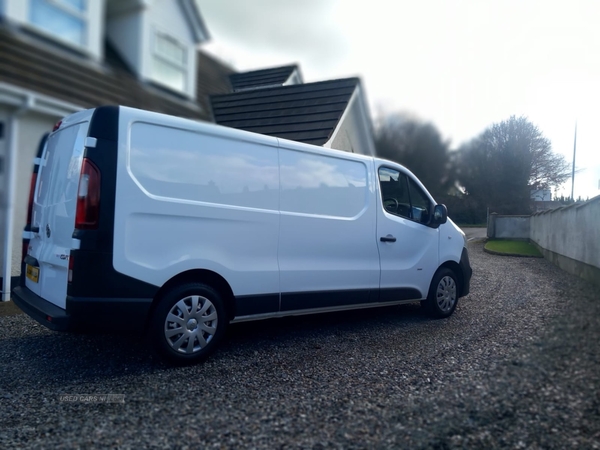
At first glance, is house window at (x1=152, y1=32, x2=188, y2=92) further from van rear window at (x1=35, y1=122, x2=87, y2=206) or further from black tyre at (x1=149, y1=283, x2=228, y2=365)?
black tyre at (x1=149, y1=283, x2=228, y2=365)

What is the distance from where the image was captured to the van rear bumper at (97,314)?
367cm

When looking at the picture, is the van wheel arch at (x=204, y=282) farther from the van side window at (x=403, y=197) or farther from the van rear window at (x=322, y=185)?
the van side window at (x=403, y=197)

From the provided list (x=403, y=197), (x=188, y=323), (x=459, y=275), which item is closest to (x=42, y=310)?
(x=188, y=323)

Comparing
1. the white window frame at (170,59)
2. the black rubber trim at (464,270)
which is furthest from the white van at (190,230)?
the white window frame at (170,59)

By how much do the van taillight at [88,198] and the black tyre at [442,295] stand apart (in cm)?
415

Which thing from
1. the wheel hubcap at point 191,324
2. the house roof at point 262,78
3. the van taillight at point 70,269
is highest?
the house roof at point 262,78

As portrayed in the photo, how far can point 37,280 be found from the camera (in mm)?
4289

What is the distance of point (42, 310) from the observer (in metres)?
3.90

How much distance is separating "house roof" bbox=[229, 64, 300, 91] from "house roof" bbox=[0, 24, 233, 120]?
1992 millimetres

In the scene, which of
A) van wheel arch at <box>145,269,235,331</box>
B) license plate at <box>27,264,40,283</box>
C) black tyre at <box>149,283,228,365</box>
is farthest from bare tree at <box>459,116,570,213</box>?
license plate at <box>27,264,40,283</box>

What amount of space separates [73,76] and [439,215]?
14.9ft

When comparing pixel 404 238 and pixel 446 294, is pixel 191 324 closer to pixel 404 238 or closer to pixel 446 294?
pixel 404 238

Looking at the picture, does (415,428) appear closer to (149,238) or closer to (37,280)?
(149,238)

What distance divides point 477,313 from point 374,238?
186cm
